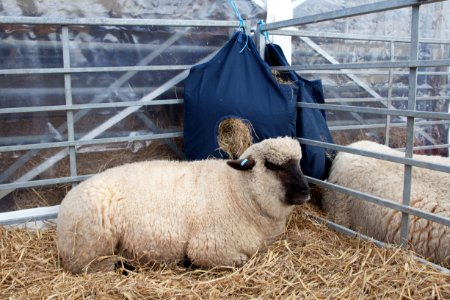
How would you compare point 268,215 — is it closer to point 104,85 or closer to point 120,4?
point 104,85

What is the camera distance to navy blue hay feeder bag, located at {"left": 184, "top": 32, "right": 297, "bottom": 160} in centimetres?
442

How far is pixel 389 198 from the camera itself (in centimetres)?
396

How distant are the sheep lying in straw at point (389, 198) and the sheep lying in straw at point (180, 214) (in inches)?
33.0

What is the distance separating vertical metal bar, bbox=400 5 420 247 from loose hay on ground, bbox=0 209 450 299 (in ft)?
0.67

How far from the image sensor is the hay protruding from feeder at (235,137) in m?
4.42

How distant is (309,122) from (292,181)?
1266mm

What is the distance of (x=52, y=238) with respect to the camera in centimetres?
416

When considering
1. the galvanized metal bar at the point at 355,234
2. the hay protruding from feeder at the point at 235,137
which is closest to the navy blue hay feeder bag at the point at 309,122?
the galvanized metal bar at the point at 355,234

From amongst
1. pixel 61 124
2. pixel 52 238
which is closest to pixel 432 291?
pixel 52 238

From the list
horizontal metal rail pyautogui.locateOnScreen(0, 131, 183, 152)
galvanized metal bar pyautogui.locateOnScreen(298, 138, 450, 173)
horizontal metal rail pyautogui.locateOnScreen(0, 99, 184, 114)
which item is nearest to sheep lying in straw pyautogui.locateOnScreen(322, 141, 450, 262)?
galvanized metal bar pyautogui.locateOnScreen(298, 138, 450, 173)

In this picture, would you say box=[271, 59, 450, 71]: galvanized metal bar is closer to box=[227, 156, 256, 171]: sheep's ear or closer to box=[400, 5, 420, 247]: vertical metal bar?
box=[400, 5, 420, 247]: vertical metal bar

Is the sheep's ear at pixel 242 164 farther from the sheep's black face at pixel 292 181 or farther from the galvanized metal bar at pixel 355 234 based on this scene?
the galvanized metal bar at pixel 355 234

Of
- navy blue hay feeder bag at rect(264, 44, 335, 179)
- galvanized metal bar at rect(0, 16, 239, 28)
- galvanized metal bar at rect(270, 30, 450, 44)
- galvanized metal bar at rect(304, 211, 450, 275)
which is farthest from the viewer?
galvanized metal bar at rect(270, 30, 450, 44)

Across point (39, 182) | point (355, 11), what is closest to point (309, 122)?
point (355, 11)
